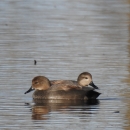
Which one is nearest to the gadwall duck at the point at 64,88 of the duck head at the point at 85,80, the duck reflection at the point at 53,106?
the duck head at the point at 85,80

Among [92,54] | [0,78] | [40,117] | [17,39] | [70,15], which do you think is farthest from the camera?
[70,15]

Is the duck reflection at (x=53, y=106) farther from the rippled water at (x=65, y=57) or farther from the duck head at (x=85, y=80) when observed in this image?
the duck head at (x=85, y=80)

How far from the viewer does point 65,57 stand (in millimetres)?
16781

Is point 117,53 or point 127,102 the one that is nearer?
point 127,102

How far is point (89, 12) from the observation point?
2372 centimetres

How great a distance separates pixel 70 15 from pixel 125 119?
37.9 feet

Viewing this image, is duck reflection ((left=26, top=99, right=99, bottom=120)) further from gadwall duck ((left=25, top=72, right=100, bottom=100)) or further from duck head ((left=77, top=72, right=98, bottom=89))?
duck head ((left=77, top=72, right=98, bottom=89))

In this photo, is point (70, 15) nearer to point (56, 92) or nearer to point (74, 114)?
point (56, 92)

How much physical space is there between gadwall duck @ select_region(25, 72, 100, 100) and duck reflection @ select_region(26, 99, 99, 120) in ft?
0.47

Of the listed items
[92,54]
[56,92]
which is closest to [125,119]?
[56,92]

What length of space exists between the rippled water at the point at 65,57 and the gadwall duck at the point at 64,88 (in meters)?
0.19

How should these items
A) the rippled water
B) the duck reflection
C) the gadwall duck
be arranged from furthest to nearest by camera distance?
the gadwall duck < the duck reflection < the rippled water

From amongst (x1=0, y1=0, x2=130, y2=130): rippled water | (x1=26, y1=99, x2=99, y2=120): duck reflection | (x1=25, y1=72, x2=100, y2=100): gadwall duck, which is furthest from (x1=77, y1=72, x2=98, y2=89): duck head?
(x1=26, y1=99, x2=99, y2=120): duck reflection

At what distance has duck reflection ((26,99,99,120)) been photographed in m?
12.4
